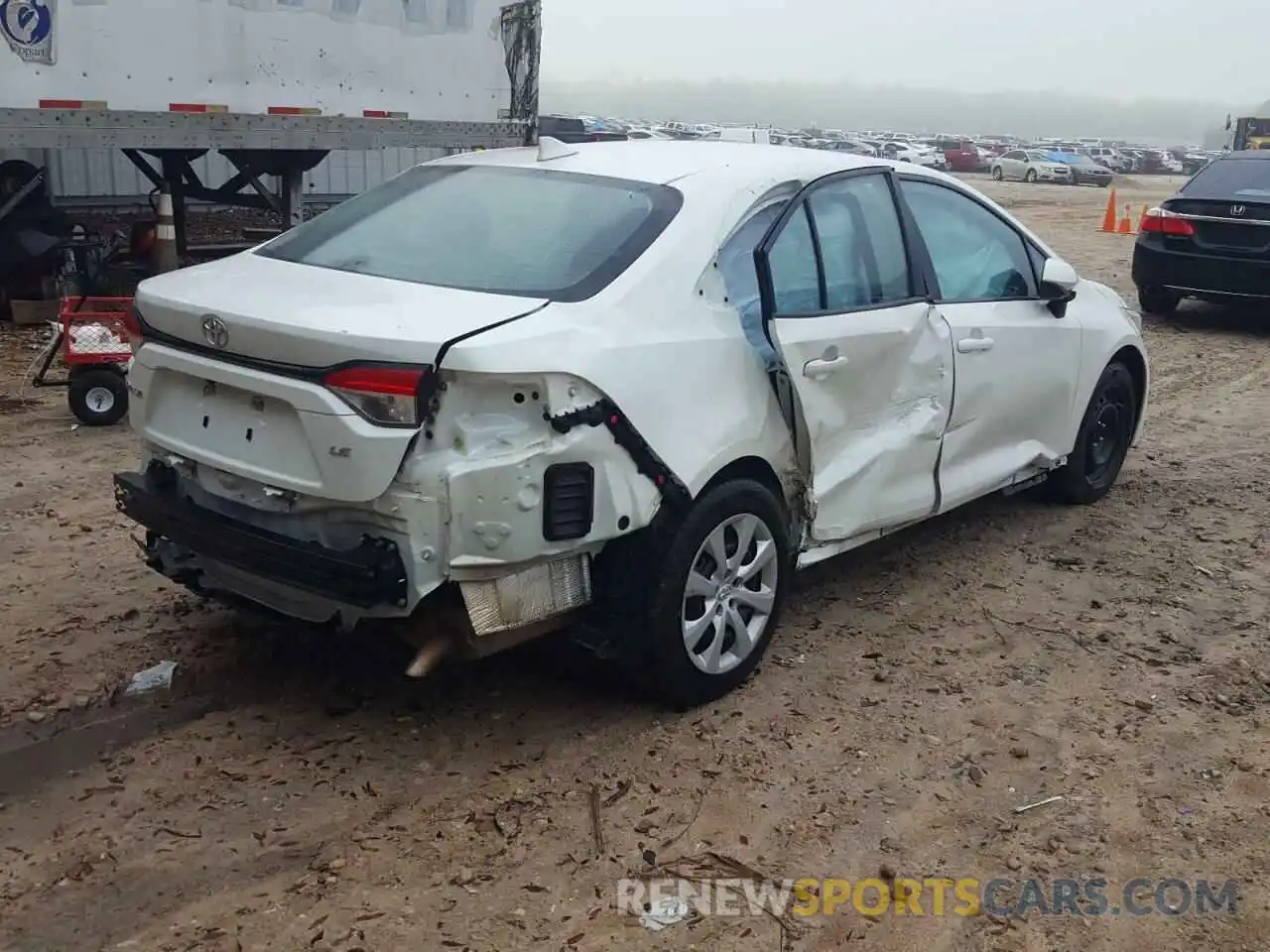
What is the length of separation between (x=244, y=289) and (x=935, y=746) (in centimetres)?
248

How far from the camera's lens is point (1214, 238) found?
1084cm

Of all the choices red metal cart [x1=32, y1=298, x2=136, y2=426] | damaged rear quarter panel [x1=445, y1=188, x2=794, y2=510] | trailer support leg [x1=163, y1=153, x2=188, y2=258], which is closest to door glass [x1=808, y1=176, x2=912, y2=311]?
damaged rear quarter panel [x1=445, y1=188, x2=794, y2=510]

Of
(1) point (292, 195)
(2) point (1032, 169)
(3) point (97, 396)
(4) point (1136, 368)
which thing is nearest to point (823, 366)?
(4) point (1136, 368)

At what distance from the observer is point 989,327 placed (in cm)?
506

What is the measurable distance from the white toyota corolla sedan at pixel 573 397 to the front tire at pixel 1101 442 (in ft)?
4.14

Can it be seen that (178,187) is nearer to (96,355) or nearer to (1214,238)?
(96,355)

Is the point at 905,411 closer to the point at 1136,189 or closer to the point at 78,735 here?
the point at 78,735

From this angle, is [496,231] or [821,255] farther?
[821,255]

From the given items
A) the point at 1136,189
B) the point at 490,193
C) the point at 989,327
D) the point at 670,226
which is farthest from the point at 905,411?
the point at 1136,189

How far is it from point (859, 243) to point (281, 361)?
2.18m

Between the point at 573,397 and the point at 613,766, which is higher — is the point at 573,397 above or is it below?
above

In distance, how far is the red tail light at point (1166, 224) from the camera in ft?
36.2

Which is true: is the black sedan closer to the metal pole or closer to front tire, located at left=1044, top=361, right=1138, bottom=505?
front tire, located at left=1044, top=361, right=1138, bottom=505

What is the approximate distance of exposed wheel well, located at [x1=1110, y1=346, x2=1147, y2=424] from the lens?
6242 mm
